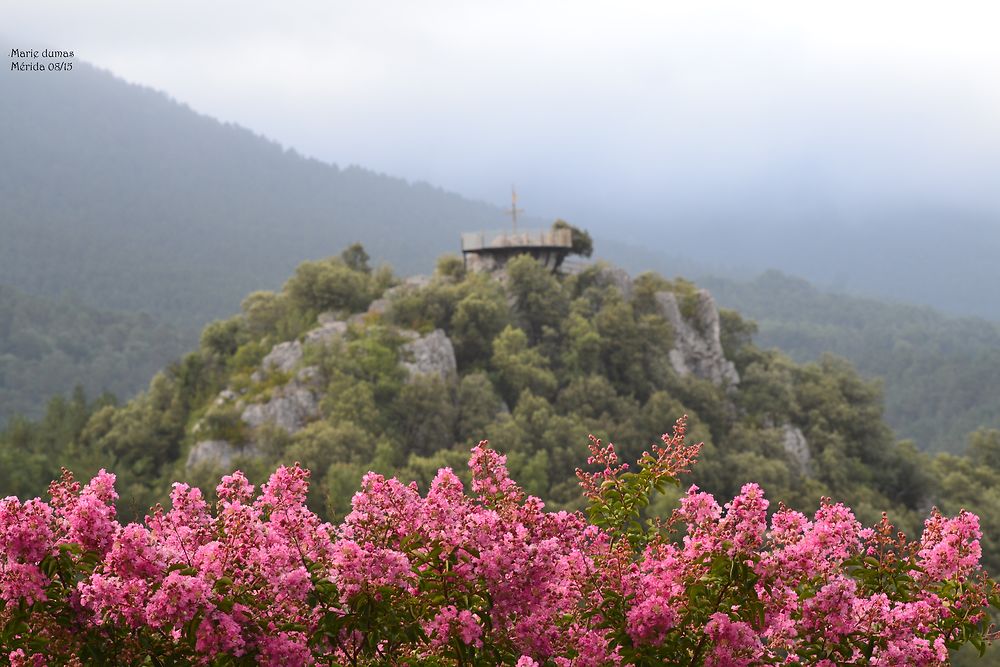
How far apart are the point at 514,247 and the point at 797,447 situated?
19.9 metres

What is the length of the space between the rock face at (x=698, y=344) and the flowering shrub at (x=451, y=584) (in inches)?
2143

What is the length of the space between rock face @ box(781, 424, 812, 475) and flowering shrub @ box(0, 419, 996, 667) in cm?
5240

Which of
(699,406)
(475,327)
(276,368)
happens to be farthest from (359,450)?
(699,406)

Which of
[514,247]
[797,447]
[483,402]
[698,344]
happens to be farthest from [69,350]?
[797,447]

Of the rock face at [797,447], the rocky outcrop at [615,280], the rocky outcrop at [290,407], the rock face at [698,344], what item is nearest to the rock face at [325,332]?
the rocky outcrop at [290,407]

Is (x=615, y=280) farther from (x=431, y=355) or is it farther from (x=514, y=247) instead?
(x=431, y=355)

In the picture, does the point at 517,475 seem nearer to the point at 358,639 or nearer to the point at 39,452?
the point at 39,452

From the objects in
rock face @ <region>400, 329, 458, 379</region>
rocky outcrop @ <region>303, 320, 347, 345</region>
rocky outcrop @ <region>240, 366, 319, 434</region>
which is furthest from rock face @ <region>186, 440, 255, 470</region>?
rock face @ <region>400, 329, 458, 379</region>

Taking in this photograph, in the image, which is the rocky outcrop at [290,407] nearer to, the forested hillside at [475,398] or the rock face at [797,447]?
the forested hillside at [475,398]

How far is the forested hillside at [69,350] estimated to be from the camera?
5669 inches

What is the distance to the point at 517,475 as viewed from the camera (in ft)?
149

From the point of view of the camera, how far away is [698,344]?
63344mm

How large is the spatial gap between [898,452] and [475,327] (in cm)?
2862

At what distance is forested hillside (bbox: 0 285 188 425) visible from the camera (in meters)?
144
